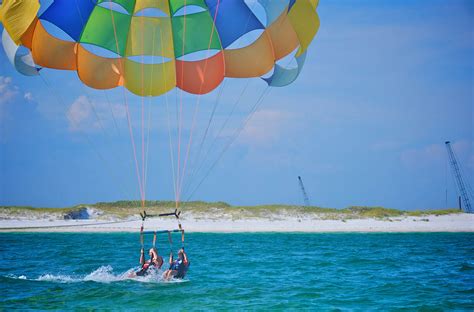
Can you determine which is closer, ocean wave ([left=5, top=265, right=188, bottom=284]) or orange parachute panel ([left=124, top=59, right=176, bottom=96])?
ocean wave ([left=5, top=265, right=188, bottom=284])

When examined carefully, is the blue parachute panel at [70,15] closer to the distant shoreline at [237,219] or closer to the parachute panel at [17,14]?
the parachute panel at [17,14]

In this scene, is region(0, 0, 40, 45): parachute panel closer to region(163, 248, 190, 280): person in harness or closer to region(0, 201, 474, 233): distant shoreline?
region(163, 248, 190, 280): person in harness

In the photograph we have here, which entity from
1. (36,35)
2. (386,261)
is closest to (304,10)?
(36,35)

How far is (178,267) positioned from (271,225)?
3173 centimetres

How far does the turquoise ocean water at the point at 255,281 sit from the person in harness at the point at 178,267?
0.31 m

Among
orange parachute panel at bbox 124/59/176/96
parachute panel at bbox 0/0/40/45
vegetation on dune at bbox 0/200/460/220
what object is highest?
parachute panel at bbox 0/0/40/45

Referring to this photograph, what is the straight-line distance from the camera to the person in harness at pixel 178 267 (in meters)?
16.3

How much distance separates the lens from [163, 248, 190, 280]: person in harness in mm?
16281

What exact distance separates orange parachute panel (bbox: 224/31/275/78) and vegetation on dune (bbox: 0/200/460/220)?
111 feet

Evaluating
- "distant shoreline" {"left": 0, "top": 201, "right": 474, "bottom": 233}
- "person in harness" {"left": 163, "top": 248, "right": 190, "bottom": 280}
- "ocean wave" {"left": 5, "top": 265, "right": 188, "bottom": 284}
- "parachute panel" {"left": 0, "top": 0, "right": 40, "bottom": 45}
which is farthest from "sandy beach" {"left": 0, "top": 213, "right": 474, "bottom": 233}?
"parachute panel" {"left": 0, "top": 0, "right": 40, "bottom": 45}

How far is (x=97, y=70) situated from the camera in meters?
17.1

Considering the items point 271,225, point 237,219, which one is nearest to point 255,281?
point 271,225

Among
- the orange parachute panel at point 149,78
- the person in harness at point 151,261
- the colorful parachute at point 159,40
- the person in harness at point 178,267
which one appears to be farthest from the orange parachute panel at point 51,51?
the person in harness at point 178,267

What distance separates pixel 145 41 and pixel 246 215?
3561cm
